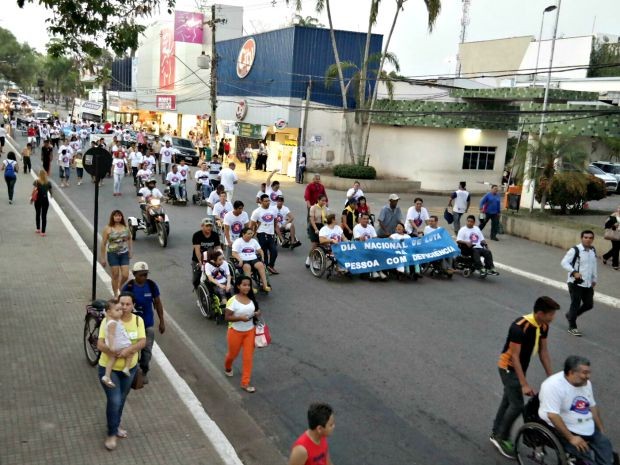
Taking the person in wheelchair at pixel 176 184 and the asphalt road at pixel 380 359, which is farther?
the person in wheelchair at pixel 176 184

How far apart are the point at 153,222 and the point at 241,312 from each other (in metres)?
9.27

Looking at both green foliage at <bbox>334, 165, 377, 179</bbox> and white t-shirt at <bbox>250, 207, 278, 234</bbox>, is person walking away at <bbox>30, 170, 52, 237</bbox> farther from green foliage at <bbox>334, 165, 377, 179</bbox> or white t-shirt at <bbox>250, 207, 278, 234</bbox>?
green foliage at <bbox>334, 165, 377, 179</bbox>

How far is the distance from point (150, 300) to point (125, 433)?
5.94 ft

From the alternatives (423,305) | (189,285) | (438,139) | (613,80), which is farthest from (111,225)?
(613,80)

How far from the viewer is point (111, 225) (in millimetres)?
10227

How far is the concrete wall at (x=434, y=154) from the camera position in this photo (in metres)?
31.1

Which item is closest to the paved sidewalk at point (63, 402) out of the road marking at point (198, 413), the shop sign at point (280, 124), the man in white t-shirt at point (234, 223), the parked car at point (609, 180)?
the road marking at point (198, 413)

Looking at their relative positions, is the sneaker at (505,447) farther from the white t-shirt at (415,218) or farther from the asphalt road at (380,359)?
the white t-shirt at (415,218)

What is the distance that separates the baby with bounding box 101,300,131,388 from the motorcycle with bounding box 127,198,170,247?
940cm

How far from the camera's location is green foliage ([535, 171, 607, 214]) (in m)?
20.5

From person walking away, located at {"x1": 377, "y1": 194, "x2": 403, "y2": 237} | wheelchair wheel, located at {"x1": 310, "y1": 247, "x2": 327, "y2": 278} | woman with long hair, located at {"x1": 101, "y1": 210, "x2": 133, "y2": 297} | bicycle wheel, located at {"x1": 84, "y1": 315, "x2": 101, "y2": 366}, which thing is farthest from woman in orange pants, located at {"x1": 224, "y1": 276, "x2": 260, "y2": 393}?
person walking away, located at {"x1": 377, "y1": 194, "x2": 403, "y2": 237}

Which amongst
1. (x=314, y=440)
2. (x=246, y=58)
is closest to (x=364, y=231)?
(x=314, y=440)

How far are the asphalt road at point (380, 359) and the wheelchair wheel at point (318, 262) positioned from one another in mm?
223

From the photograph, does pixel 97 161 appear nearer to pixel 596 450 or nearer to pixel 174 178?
pixel 596 450
